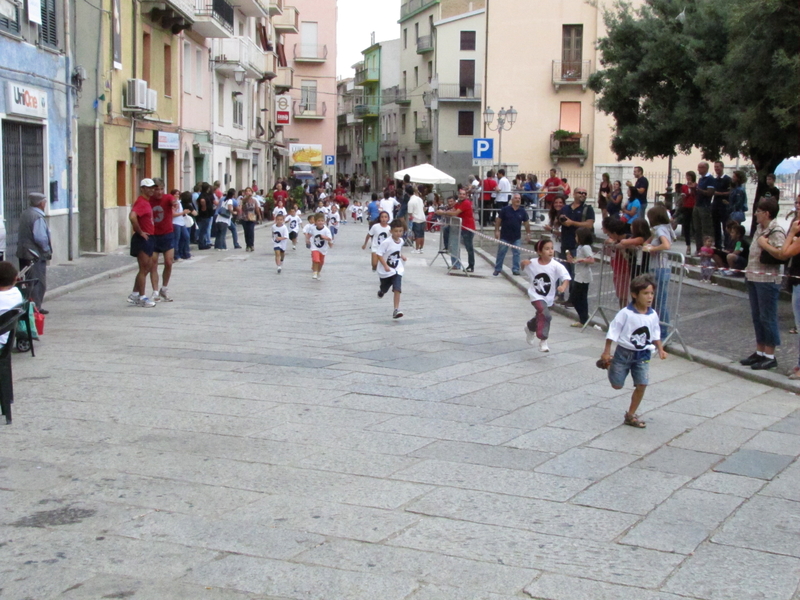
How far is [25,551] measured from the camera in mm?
4484

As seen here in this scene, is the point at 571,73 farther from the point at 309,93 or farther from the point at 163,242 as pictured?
the point at 163,242

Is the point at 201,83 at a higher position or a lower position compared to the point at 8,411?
higher

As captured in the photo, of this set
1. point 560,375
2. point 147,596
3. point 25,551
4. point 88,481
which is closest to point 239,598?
point 147,596

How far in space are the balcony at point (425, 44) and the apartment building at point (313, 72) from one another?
6.50m

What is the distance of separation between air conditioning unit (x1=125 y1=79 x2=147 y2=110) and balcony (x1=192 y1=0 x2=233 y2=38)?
7443 millimetres

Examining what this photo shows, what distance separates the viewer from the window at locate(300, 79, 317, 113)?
69.7 meters

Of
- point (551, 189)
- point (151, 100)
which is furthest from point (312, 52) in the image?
point (151, 100)

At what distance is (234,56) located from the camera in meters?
36.9

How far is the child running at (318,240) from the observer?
17.0 meters

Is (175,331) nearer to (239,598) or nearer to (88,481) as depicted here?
(88,481)

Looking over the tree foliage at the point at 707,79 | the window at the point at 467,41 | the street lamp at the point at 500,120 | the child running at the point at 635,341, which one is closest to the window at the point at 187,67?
the street lamp at the point at 500,120

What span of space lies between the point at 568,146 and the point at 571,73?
3.54 meters

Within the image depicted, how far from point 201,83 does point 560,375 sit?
2701cm

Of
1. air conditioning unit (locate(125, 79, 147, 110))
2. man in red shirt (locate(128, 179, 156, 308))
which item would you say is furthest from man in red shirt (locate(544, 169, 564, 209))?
man in red shirt (locate(128, 179, 156, 308))
